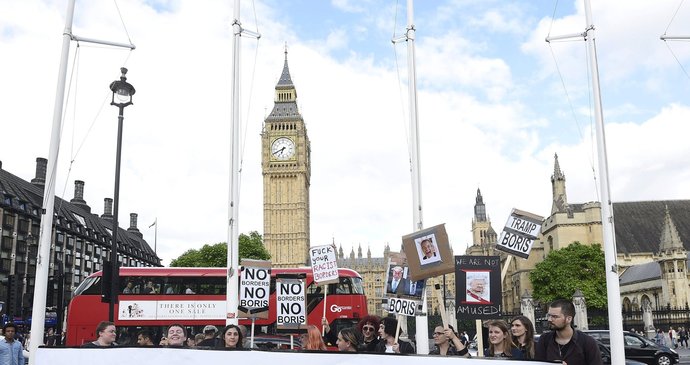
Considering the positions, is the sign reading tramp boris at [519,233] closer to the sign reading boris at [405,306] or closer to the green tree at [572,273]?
the sign reading boris at [405,306]

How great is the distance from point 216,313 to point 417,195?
486 inches

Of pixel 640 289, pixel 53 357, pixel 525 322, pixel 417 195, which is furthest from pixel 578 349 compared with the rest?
pixel 640 289

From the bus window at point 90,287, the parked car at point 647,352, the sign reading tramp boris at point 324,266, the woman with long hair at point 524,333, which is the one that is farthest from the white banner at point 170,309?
the woman with long hair at point 524,333

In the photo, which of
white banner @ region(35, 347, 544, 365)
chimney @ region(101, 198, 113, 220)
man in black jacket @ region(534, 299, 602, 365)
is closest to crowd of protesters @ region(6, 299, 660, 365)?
man in black jacket @ region(534, 299, 602, 365)

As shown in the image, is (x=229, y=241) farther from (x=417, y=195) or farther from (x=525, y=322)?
(x=525, y=322)

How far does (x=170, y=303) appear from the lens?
71.5 feet

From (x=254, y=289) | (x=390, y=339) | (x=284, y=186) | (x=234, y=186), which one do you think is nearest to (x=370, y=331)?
(x=390, y=339)

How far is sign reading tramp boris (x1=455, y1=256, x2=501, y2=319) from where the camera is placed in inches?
357

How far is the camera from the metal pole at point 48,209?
1057 centimetres

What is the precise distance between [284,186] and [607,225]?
328 ft

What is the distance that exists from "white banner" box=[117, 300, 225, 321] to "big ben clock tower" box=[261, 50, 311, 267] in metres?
Result: 86.6

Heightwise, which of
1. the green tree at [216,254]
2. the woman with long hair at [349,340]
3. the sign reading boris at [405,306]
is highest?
the green tree at [216,254]

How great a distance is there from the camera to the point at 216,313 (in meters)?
22.3

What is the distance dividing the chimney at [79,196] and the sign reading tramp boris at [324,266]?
3434 inches
